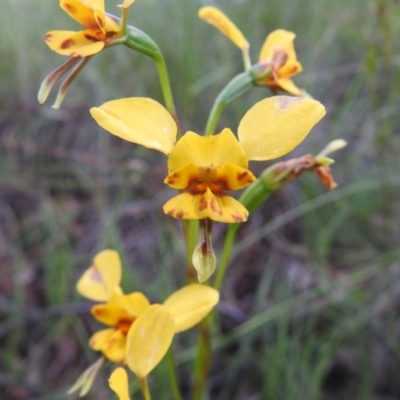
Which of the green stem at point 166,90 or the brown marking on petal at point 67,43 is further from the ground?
the brown marking on petal at point 67,43

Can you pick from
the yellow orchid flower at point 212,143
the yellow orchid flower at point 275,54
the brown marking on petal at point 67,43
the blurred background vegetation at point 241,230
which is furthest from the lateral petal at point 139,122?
the blurred background vegetation at point 241,230

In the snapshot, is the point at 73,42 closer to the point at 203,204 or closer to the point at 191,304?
the point at 203,204

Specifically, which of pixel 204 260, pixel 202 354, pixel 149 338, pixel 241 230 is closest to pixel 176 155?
pixel 204 260

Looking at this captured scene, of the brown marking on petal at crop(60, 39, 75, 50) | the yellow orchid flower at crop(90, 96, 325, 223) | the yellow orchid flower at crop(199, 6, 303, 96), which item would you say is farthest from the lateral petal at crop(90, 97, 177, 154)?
the yellow orchid flower at crop(199, 6, 303, 96)

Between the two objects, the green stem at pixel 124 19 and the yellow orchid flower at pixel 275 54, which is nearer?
the green stem at pixel 124 19

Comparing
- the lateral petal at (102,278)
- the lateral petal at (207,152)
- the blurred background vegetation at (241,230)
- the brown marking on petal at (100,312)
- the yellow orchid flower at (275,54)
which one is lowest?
the blurred background vegetation at (241,230)

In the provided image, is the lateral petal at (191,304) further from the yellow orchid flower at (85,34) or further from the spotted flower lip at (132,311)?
the yellow orchid flower at (85,34)
